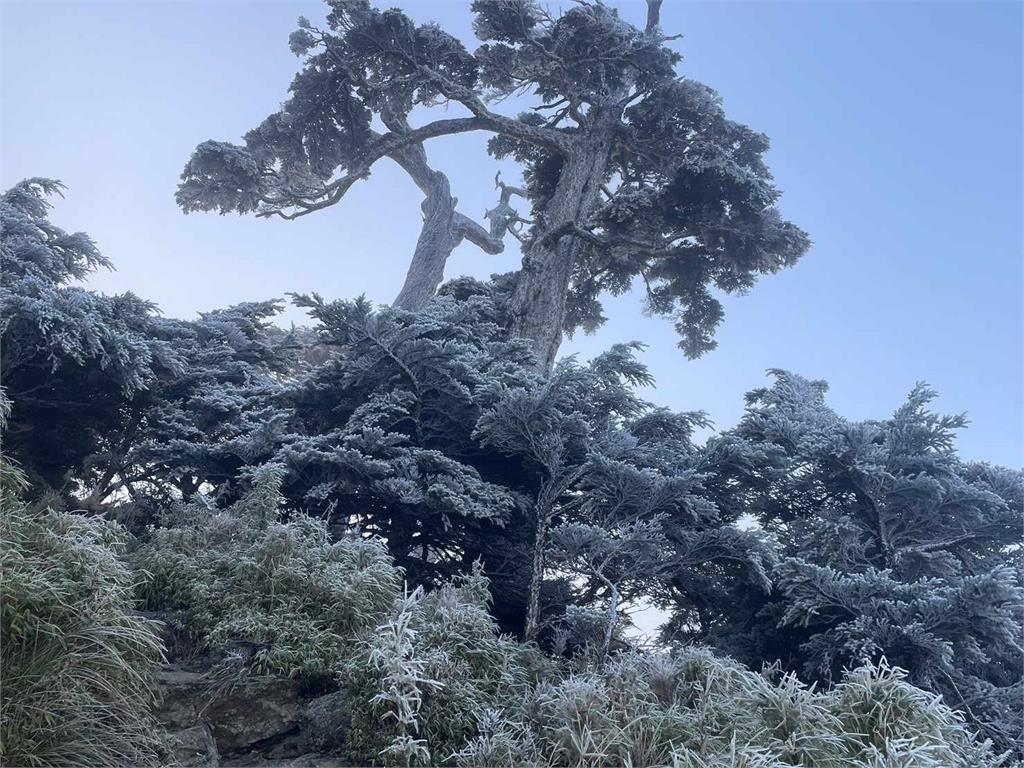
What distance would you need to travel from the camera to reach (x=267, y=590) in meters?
5.10

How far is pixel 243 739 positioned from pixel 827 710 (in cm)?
329

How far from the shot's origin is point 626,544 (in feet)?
19.6

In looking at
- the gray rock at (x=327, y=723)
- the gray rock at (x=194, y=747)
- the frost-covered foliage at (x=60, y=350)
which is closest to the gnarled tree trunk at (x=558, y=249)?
the frost-covered foliage at (x=60, y=350)

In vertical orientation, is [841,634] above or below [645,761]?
above

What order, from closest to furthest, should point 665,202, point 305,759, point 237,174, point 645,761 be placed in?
point 645,761 < point 305,759 < point 665,202 < point 237,174

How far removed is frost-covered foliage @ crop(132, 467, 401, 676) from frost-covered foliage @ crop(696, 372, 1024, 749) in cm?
313

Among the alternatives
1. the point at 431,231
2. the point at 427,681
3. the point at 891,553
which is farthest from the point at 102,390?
the point at 431,231

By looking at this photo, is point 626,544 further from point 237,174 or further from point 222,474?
point 237,174

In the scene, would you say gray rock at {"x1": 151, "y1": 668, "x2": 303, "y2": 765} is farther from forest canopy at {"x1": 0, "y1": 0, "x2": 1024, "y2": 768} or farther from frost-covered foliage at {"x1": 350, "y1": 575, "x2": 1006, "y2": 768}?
frost-covered foliage at {"x1": 350, "y1": 575, "x2": 1006, "y2": 768}

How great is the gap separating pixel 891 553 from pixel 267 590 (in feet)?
17.2

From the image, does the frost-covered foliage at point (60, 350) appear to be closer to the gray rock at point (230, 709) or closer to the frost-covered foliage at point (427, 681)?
the gray rock at point (230, 709)

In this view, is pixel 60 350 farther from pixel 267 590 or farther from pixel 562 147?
pixel 562 147

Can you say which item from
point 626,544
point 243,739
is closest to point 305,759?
point 243,739

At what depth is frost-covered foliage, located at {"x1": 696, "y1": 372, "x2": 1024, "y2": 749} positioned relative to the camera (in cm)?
548
